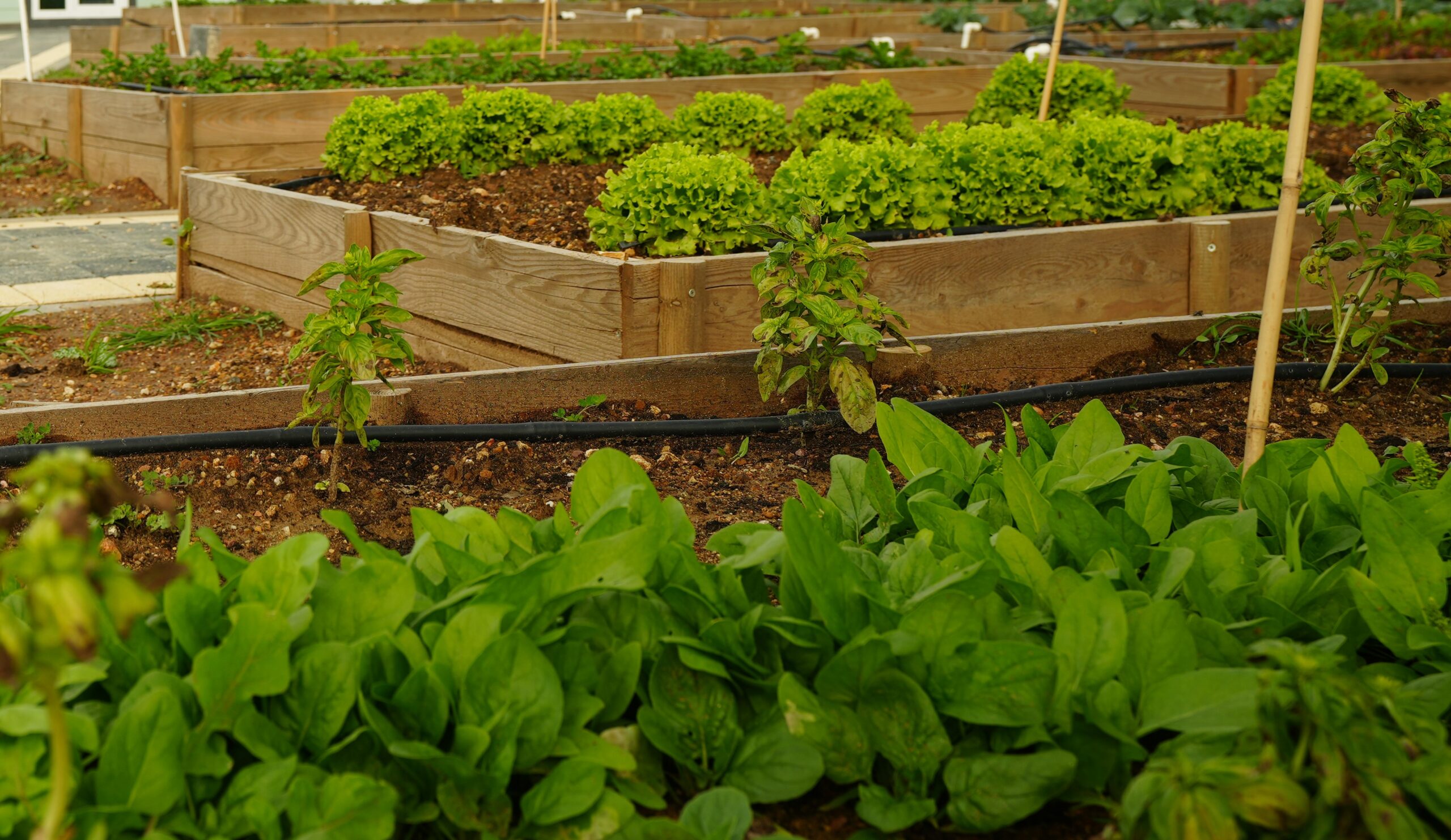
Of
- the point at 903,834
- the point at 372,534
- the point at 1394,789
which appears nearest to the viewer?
the point at 1394,789

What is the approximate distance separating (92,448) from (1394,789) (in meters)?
3.21

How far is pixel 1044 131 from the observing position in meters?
5.58

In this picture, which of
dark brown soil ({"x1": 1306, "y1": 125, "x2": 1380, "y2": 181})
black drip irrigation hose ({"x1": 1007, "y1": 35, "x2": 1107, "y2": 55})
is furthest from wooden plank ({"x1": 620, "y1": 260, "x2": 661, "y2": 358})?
black drip irrigation hose ({"x1": 1007, "y1": 35, "x2": 1107, "y2": 55})

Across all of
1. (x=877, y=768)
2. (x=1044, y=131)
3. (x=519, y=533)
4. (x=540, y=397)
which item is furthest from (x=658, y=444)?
(x=1044, y=131)

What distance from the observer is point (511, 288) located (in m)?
4.51

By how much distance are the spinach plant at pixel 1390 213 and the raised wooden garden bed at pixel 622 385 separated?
0.67 meters

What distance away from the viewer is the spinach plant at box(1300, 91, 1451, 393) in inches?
143

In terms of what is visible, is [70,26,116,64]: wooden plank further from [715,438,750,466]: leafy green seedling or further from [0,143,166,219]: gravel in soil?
[715,438,750,466]: leafy green seedling

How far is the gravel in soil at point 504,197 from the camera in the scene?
5.29 m

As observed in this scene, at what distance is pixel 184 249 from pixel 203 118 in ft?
8.90

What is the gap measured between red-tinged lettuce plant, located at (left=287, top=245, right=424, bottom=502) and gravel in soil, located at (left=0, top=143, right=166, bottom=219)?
20.3 ft

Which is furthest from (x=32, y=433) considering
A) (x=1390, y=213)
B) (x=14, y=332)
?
(x=1390, y=213)

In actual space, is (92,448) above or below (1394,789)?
below

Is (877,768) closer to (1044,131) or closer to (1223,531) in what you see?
(1223,531)
